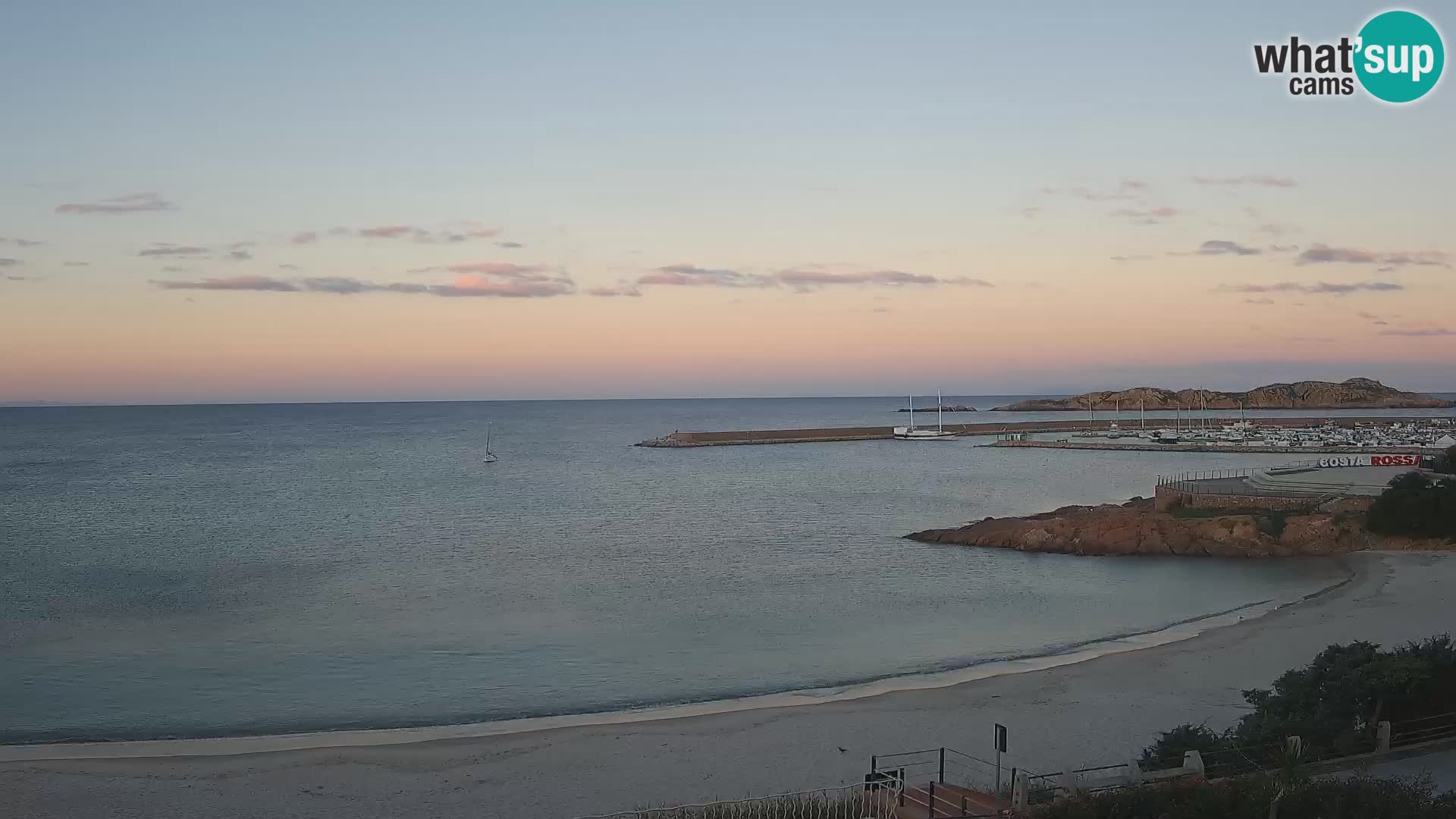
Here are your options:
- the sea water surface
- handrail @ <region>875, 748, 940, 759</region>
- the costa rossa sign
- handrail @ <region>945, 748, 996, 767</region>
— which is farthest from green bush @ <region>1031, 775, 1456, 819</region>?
the costa rossa sign

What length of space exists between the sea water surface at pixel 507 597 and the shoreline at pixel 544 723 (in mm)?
445

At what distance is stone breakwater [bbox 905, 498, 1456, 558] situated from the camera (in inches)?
1433

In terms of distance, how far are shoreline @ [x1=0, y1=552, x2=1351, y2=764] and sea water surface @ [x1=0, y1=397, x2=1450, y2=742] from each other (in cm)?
44

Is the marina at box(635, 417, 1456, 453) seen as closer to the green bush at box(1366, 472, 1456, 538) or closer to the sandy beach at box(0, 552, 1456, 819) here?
the green bush at box(1366, 472, 1456, 538)

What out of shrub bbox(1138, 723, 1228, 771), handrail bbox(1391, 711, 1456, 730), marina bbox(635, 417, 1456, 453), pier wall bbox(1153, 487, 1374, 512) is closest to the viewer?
shrub bbox(1138, 723, 1228, 771)

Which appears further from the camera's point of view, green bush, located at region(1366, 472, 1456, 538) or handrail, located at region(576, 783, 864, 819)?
green bush, located at region(1366, 472, 1456, 538)

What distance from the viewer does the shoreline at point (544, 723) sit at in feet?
57.1

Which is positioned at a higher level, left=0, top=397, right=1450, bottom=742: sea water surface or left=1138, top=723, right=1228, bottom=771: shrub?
left=1138, top=723, right=1228, bottom=771: shrub

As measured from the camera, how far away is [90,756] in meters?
17.1

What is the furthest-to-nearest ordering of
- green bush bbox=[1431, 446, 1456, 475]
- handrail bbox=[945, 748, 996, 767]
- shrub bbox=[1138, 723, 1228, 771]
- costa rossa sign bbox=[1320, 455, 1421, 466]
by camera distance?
costa rossa sign bbox=[1320, 455, 1421, 466] < green bush bbox=[1431, 446, 1456, 475] < handrail bbox=[945, 748, 996, 767] < shrub bbox=[1138, 723, 1228, 771]

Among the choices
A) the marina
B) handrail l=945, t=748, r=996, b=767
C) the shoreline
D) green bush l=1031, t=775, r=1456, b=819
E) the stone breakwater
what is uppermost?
the marina

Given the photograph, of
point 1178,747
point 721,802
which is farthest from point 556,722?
point 1178,747

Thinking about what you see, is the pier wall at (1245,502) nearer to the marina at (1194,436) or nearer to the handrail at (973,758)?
the handrail at (973,758)

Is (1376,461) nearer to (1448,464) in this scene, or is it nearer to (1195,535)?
(1448,464)
